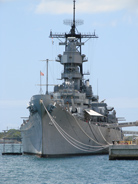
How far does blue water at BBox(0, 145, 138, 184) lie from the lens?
3028 cm

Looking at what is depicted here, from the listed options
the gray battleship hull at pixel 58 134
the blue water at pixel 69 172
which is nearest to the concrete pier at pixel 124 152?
the blue water at pixel 69 172

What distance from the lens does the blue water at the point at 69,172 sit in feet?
99.3

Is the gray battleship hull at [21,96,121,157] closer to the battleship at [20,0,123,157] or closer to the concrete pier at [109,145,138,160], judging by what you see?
the battleship at [20,0,123,157]

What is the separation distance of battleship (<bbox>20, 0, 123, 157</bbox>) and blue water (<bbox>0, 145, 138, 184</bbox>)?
3293 millimetres

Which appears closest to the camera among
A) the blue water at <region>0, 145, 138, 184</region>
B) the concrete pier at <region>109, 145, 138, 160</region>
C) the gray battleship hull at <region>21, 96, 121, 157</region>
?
the blue water at <region>0, 145, 138, 184</region>

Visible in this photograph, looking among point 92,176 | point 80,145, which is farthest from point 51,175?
point 80,145

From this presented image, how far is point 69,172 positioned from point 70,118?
12.0 m

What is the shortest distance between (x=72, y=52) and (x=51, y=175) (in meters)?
26.6

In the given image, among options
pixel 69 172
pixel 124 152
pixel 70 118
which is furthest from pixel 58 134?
pixel 69 172

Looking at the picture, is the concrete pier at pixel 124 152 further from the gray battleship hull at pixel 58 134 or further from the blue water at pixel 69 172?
the gray battleship hull at pixel 58 134

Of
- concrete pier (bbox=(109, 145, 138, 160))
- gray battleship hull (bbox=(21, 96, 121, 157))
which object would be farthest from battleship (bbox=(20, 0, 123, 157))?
concrete pier (bbox=(109, 145, 138, 160))

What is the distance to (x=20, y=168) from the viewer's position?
37.2 m

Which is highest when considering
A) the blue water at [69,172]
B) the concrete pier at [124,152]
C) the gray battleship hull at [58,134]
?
the gray battleship hull at [58,134]

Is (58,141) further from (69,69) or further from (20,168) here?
(69,69)
